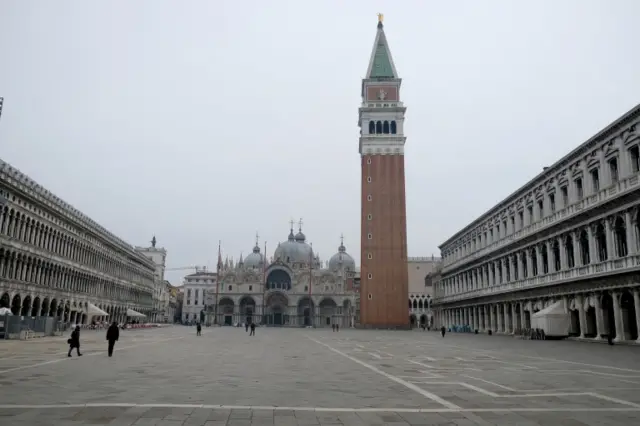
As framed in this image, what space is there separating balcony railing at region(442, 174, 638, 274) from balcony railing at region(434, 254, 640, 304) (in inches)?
141

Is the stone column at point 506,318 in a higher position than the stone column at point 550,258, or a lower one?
lower

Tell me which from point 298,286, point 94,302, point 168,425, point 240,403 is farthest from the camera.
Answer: point 298,286

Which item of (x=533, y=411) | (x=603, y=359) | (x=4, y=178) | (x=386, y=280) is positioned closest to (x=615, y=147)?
(x=603, y=359)

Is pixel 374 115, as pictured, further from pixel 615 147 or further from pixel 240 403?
pixel 240 403

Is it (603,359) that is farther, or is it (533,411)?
(603,359)

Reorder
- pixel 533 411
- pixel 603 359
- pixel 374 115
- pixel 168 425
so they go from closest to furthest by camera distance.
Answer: pixel 168 425, pixel 533 411, pixel 603 359, pixel 374 115

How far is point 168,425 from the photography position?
25.0 feet

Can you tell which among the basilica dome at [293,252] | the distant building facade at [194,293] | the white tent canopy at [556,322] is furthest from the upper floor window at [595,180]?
the distant building facade at [194,293]

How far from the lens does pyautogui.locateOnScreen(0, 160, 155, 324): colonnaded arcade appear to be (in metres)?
40.4

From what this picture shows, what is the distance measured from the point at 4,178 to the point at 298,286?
6876 centimetres

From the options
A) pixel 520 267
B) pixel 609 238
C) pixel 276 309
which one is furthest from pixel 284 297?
pixel 609 238

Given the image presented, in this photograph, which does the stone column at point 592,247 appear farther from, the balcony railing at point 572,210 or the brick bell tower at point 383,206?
the brick bell tower at point 383,206

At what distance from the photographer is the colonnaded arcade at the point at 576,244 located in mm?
30188

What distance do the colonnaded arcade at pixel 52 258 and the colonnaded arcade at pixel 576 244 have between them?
120ft
